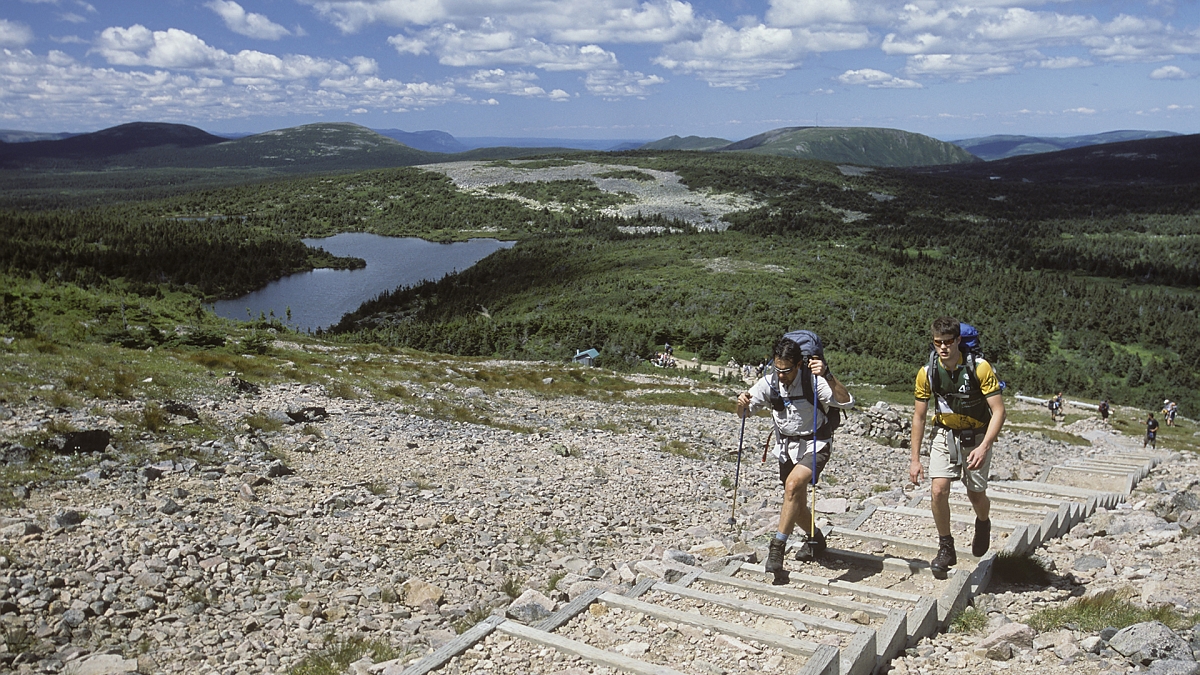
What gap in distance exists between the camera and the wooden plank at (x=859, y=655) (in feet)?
19.1

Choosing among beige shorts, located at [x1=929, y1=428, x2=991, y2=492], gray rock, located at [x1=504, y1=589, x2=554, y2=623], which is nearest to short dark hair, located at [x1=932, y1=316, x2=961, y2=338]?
beige shorts, located at [x1=929, y1=428, x2=991, y2=492]

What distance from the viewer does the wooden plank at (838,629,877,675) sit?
5816 mm

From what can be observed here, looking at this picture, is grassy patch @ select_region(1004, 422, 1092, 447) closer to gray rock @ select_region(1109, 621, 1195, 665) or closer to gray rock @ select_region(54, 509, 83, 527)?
gray rock @ select_region(1109, 621, 1195, 665)

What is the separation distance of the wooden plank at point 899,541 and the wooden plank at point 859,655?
3.22 meters

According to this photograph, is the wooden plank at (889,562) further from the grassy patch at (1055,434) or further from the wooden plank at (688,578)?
the grassy patch at (1055,434)

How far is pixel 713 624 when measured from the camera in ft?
21.7

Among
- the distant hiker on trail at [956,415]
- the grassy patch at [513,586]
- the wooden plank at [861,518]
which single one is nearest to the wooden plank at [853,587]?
the distant hiker on trail at [956,415]

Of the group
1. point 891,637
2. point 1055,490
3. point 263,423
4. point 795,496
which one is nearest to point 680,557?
point 795,496

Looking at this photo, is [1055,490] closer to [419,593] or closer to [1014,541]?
[1014,541]

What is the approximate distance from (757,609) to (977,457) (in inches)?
111

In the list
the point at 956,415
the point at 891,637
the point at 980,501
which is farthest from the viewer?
the point at 980,501

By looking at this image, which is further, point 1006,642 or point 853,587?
point 853,587

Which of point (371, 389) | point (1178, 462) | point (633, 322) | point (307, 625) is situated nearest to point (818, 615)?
point (307, 625)

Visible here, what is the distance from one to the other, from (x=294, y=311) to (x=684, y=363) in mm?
45559
